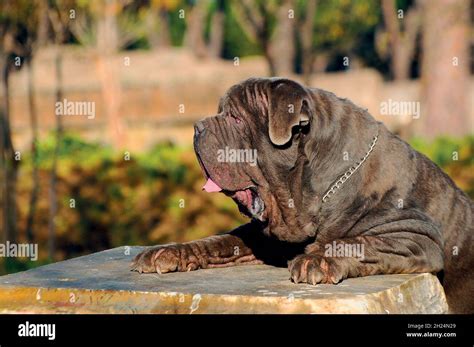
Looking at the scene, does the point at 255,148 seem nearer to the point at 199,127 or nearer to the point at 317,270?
the point at 199,127

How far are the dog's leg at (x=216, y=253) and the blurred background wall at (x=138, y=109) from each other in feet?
12.5

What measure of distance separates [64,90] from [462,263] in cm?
1819

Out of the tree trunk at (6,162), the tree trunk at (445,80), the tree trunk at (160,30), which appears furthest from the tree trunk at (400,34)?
the tree trunk at (6,162)

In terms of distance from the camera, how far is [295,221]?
554 centimetres

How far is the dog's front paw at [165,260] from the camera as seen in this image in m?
5.77

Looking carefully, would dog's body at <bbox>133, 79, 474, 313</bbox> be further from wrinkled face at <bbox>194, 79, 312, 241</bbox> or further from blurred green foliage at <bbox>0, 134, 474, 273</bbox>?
blurred green foliage at <bbox>0, 134, 474, 273</bbox>

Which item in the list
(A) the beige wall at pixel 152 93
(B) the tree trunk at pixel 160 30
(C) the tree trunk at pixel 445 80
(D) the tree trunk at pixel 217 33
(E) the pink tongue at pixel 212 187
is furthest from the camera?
(D) the tree trunk at pixel 217 33

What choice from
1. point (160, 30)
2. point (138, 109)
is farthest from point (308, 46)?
point (160, 30)

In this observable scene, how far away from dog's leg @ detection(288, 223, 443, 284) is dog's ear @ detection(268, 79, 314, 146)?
0.66 metres

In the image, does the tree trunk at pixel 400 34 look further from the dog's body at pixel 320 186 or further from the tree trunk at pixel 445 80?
the dog's body at pixel 320 186

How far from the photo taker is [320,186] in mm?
5570

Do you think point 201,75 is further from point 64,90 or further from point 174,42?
point 174,42

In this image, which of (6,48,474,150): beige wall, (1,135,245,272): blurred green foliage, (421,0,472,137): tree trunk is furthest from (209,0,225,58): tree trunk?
(1,135,245,272): blurred green foliage
